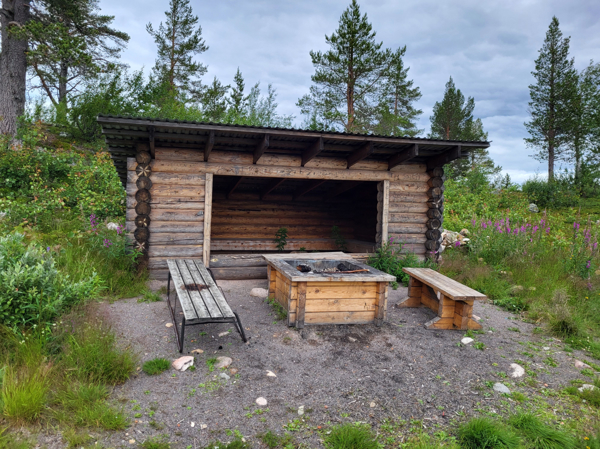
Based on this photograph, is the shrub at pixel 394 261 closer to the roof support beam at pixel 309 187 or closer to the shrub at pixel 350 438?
the roof support beam at pixel 309 187

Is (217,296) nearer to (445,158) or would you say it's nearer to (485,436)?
(485,436)

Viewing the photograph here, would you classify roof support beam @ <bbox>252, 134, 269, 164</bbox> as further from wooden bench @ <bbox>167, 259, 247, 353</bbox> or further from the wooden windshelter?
wooden bench @ <bbox>167, 259, 247, 353</bbox>

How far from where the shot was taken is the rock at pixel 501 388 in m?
3.30

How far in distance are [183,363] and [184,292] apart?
95cm

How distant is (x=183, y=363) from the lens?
3461 mm

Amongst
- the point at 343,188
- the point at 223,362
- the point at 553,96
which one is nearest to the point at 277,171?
the point at 343,188

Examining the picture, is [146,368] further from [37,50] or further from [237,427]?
[37,50]

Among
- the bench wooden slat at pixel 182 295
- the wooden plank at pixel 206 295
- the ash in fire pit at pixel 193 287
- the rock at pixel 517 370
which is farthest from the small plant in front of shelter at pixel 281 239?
the rock at pixel 517 370

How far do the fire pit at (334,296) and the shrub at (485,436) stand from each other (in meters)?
2.23

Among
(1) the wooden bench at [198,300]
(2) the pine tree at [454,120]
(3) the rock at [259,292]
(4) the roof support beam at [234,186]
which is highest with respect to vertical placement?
(2) the pine tree at [454,120]

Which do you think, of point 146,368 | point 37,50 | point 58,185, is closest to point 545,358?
point 146,368

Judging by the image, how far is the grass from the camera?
10.8 ft

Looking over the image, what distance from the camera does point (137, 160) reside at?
20.9ft

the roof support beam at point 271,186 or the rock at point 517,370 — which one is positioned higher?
the roof support beam at point 271,186
